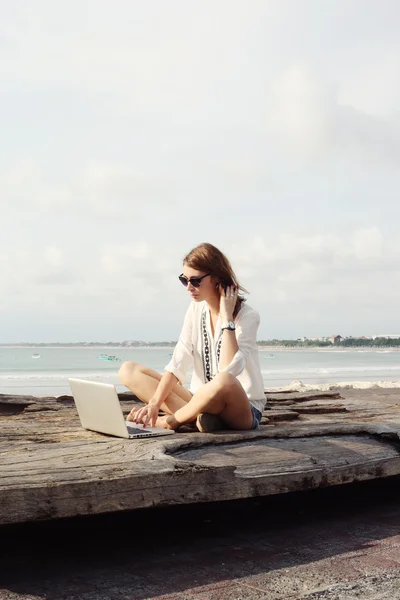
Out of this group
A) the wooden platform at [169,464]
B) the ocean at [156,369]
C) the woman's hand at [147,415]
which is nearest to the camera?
the wooden platform at [169,464]

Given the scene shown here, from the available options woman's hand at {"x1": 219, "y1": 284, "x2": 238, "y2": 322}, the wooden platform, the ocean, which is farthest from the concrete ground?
the ocean

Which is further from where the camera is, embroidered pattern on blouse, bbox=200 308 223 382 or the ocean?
the ocean

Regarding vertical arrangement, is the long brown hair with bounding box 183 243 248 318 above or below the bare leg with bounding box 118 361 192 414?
above

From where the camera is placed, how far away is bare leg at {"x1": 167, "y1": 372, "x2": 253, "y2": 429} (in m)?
4.12

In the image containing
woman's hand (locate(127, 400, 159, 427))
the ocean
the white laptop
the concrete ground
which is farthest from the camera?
the ocean

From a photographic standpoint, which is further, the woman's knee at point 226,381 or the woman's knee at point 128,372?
the woman's knee at point 128,372

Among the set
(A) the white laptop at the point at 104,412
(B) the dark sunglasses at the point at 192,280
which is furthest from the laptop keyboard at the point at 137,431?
(B) the dark sunglasses at the point at 192,280

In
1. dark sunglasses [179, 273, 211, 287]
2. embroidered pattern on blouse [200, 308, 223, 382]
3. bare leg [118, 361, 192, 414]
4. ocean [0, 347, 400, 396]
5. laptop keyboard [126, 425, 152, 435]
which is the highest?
dark sunglasses [179, 273, 211, 287]

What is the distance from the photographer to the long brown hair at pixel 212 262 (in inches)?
180

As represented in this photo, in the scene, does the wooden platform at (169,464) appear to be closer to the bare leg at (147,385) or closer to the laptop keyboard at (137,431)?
the laptop keyboard at (137,431)

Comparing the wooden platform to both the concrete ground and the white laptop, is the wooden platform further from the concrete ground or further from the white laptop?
the concrete ground

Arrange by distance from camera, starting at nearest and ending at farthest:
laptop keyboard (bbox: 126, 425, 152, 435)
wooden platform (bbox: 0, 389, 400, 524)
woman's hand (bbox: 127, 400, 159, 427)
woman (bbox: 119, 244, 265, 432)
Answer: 1. wooden platform (bbox: 0, 389, 400, 524)
2. laptop keyboard (bbox: 126, 425, 152, 435)
3. woman (bbox: 119, 244, 265, 432)
4. woman's hand (bbox: 127, 400, 159, 427)

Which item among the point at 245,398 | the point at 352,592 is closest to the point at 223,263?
the point at 245,398

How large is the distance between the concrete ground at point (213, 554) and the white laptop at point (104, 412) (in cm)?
52
